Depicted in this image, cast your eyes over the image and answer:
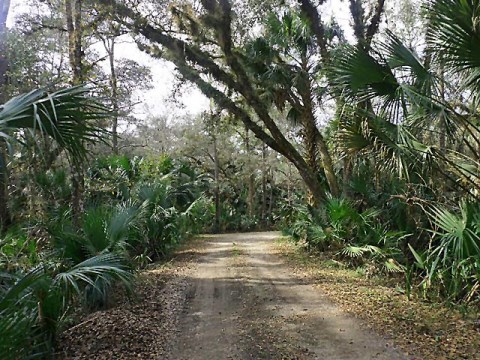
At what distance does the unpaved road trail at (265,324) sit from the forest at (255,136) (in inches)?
46.8

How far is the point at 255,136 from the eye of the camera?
1225cm

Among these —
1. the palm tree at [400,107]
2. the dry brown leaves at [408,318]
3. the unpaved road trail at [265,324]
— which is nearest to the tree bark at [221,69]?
the unpaved road trail at [265,324]

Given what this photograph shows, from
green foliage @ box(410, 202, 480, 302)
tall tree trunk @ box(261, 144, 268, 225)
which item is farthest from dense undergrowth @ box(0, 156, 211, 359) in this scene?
tall tree trunk @ box(261, 144, 268, 225)

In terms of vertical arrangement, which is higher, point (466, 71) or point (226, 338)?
point (466, 71)

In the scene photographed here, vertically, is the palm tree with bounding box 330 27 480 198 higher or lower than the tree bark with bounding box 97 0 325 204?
lower

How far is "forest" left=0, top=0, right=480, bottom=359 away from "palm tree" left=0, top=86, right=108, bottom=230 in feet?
0.05

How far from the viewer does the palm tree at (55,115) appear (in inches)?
A: 132

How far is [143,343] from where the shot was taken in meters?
5.27

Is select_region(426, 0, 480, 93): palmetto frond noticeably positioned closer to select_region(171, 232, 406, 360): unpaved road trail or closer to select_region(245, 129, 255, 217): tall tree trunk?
select_region(171, 232, 406, 360): unpaved road trail

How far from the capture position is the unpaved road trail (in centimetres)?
485

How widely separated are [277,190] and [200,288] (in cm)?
2408

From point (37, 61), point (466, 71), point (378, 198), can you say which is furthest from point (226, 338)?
point (37, 61)

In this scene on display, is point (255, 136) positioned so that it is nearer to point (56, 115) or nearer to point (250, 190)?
point (56, 115)

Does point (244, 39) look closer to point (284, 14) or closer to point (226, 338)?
point (284, 14)
